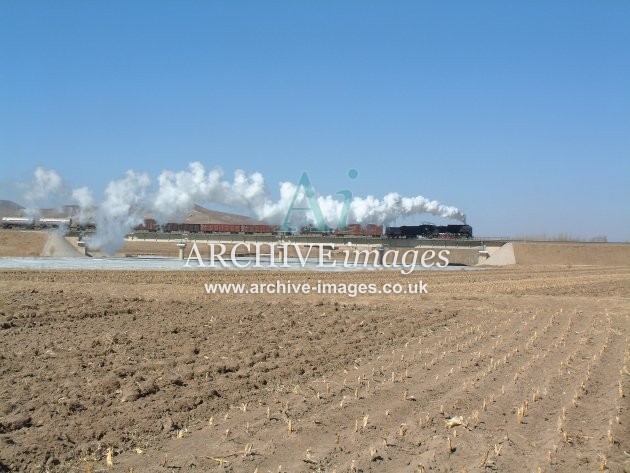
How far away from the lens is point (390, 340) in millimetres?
18812

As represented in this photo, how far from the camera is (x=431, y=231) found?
94562mm

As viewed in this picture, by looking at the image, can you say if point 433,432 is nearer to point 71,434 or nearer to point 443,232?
point 71,434

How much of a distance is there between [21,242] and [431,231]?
179ft

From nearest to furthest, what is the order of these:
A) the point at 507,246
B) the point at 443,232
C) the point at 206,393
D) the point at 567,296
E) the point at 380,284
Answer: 1. the point at 206,393
2. the point at 567,296
3. the point at 380,284
4. the point at 507,246
5. the point at 443,232

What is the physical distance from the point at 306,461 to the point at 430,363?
7154 millimetres

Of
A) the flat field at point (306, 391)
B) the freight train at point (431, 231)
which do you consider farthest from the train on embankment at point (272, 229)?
the flat field at point (306, 391)

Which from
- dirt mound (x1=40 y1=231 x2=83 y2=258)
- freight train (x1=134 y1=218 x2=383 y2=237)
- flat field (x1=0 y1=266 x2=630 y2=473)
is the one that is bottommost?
flat field (x1=0 y1=266 x2=630 y2=473)

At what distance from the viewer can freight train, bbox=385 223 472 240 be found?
3653 inches

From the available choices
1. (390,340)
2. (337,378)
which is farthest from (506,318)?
(337,378)

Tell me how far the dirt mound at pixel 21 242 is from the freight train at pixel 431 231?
4517 centimetres

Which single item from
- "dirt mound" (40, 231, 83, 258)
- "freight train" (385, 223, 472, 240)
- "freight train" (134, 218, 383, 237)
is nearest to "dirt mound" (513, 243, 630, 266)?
"freight train" (385, 223, 472, 240)

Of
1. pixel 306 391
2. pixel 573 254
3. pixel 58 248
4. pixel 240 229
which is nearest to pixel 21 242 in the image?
pixel 58 248

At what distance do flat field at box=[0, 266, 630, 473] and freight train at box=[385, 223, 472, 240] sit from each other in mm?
68236

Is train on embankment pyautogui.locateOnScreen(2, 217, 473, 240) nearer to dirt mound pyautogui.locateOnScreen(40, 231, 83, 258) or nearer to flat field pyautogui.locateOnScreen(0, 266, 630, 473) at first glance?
dirt mound pyautogui.locateOnScreen(40, 231, 83, 258)
